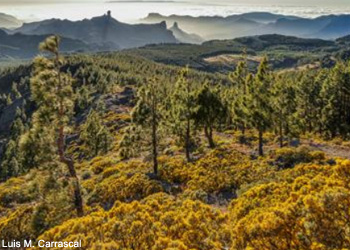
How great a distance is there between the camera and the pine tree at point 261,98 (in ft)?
155

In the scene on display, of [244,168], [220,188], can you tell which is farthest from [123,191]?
[244,168]

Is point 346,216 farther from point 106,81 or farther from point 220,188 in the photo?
point 106,81

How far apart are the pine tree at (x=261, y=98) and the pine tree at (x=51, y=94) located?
96.6 ft

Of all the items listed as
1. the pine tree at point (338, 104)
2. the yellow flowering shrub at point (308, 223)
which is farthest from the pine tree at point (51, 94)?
the pine tree at point (338, 104)

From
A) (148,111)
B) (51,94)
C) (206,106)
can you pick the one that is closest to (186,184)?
(148,111)

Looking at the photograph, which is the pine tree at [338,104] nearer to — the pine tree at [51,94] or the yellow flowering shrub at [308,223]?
the yellow flowering shrub at [308,223]

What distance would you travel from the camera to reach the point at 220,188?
3259 centimetres

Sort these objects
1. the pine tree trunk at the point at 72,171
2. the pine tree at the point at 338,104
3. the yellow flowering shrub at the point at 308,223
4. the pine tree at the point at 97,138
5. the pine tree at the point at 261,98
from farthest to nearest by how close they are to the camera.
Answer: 1. the pine tree at the point at 97,138
2. the pine tree at the point at 338,104
3. the pine tree at the point at 261,98
4. the pine tree trunk at the point at 72,171
5. the yellow flowering shrub at the point at 308,223

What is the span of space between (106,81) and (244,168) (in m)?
164

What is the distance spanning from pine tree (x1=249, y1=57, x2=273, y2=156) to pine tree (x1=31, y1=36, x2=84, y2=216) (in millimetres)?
29457

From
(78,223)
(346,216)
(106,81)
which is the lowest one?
(106,81)

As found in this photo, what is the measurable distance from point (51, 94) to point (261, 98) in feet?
102

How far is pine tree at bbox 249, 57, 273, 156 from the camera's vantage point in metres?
47.1

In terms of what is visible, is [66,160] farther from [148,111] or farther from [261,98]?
[261,98]
